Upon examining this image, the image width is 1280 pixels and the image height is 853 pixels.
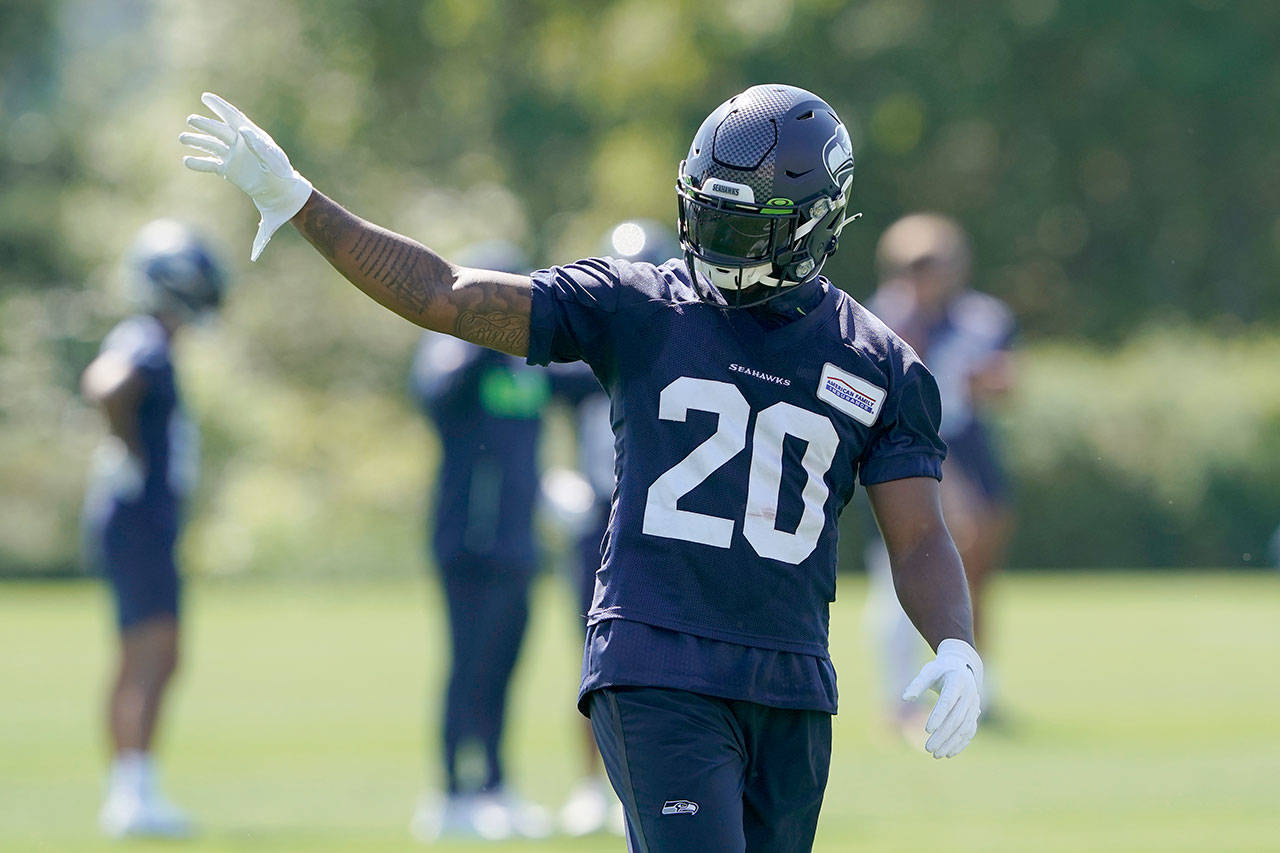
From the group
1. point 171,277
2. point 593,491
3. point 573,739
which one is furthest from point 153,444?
point 573,739

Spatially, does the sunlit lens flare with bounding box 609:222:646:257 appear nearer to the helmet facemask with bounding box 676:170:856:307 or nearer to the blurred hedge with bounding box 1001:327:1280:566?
the helmet facemask with bounding box 676:170:856:307

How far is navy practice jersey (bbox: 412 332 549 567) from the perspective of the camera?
8.58 m

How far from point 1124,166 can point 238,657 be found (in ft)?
96.5

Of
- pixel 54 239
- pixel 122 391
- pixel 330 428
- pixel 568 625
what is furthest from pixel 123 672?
pixel 54 239

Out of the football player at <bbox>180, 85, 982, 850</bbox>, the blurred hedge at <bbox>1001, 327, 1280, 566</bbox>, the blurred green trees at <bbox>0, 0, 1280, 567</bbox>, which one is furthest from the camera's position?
the blurred green trees at <bbox>0, 0, 1280, 567</bbox>

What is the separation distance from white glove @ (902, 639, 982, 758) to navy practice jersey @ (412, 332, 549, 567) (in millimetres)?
4430

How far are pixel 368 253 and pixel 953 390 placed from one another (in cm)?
757

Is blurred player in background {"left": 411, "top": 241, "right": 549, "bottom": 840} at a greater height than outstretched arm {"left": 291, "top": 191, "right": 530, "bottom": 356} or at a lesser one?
lesser

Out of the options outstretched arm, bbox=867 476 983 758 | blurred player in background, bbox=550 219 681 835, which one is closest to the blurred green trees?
blurred player in background, bbox=550 219 681 835

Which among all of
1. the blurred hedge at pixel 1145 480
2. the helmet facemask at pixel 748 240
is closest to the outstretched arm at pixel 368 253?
the helmet facemask at pixel 748 240

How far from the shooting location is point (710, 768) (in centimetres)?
405

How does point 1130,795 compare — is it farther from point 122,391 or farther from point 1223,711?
point 122,391

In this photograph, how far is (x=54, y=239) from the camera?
46.8 m

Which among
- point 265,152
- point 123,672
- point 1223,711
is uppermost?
point 265,152
